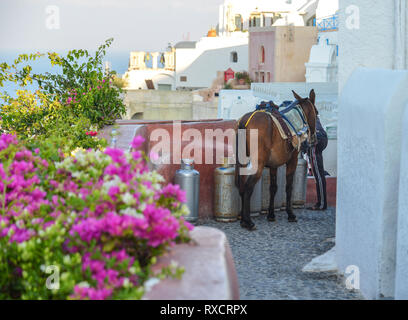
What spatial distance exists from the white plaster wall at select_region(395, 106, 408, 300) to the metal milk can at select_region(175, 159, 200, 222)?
4.16 m

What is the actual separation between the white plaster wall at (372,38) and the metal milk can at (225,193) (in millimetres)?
2682

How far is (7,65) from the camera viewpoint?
1024cm

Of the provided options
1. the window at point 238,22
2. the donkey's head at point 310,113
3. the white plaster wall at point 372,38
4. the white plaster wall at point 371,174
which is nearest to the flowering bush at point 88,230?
the white plaster wall at point 371,174

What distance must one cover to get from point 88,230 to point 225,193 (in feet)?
21.0

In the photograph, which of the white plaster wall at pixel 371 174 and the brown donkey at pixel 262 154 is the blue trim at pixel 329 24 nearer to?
the brown donkey at pixel 262 154

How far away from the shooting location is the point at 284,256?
813 centimetres

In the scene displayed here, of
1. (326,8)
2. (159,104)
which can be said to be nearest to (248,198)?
(326,8)

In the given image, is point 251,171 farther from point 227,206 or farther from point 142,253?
point 142,253

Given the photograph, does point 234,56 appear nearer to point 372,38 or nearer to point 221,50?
point 221,50

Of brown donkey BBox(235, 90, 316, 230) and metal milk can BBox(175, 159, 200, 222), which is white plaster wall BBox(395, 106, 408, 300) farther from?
metal milk can BBox(175, 159, 200, 222)

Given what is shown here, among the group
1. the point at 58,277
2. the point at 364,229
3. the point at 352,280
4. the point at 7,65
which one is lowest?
the point at 352,280

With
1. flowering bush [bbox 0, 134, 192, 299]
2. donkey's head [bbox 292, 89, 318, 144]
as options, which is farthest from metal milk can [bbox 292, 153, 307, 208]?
flowering bush [bbox 0, 134, 192, 299]
